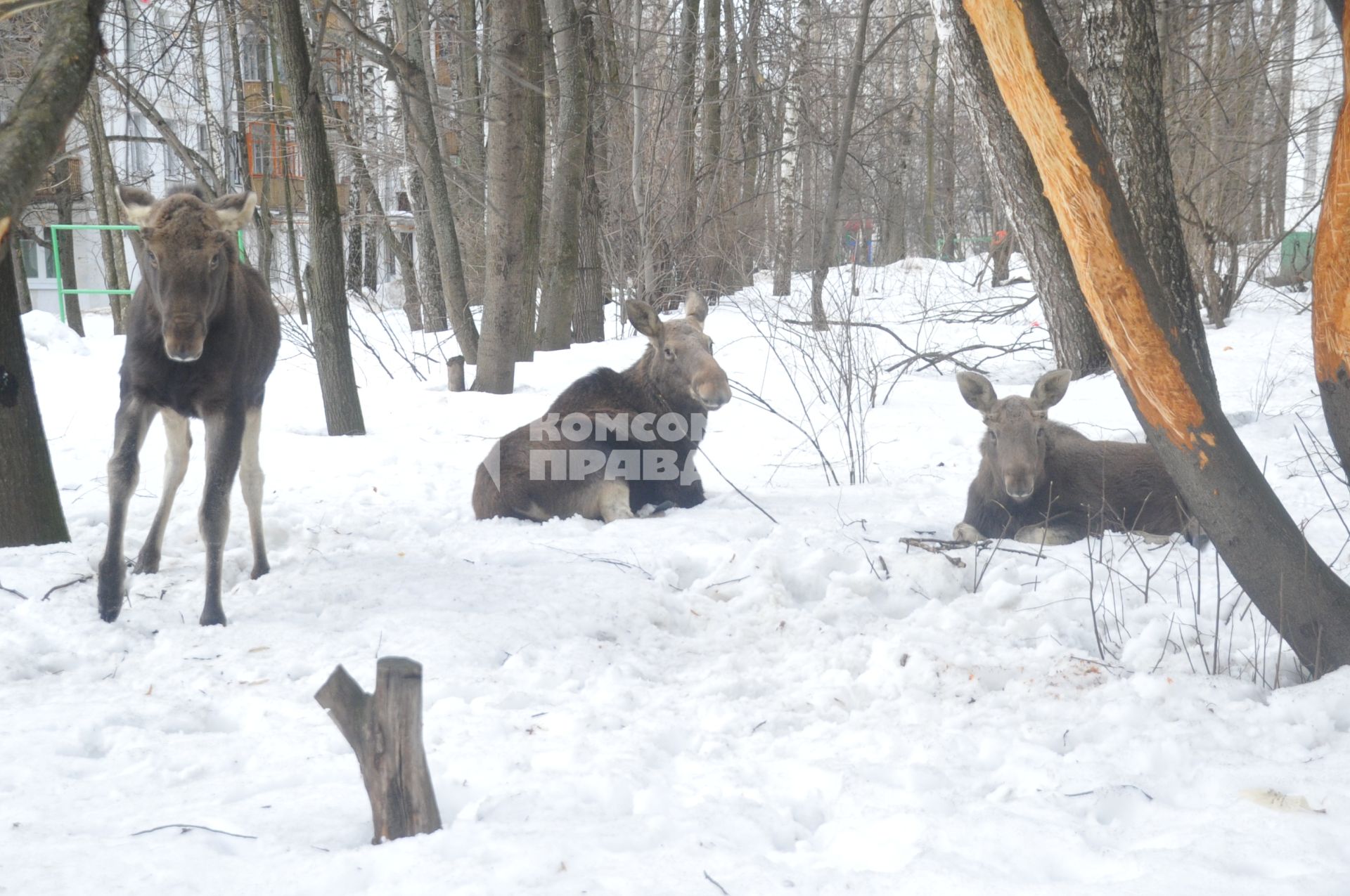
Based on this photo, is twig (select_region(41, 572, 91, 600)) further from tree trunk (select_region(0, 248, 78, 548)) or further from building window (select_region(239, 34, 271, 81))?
building window (select_region(239, 34, 271, 81))

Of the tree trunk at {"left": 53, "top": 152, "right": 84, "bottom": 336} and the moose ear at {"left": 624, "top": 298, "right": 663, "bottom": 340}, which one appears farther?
the tree trunk at {"left": 53, "top": 152, "right": 84, "bottom": 336}

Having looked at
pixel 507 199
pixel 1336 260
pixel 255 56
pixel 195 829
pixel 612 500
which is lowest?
pixel 195 829

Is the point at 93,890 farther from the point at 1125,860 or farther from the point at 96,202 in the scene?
the point at 96,202

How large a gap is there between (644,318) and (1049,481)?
281cm

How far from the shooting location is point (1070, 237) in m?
4.07

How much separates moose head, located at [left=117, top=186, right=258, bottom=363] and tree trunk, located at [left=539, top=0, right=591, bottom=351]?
33.7 feet

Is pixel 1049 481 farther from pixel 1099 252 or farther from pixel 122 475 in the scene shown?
pixel 122 475

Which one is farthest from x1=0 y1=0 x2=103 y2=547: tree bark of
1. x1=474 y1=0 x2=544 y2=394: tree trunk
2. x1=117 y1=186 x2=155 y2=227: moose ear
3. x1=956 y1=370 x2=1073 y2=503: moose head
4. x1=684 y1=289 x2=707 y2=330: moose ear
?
x1=474 y1=0 x2=544 y2=394: tree trunk

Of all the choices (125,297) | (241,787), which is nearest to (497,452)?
(241,787)

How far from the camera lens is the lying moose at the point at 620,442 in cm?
727

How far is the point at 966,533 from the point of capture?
6492mm

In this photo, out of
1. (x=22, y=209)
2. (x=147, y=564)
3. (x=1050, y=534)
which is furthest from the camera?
(x=1050, y=534)

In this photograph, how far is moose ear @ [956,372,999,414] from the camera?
268 inches

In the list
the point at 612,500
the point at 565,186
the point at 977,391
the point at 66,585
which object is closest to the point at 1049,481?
the point at 977,391
